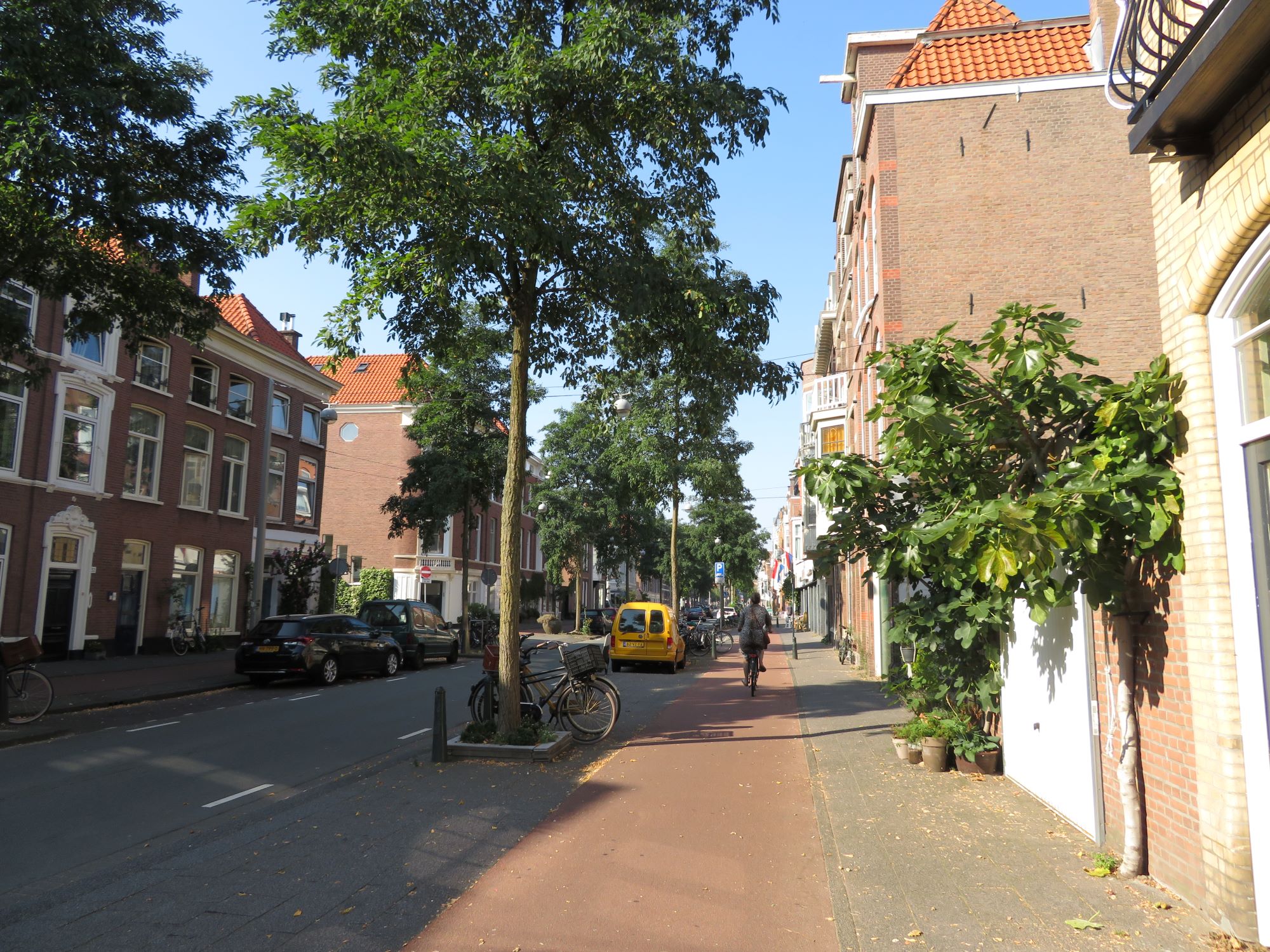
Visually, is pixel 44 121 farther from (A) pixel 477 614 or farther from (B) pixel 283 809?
(A) pixel 477 614

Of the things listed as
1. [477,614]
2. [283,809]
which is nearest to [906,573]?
[283,809]

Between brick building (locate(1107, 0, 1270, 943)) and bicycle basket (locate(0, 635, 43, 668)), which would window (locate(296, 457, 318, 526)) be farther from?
brick building (locate(1107, 0, 1270, 943))

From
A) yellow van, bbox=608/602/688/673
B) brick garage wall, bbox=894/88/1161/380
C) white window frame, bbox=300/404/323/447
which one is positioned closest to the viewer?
brick garage wall, bbox=894/88/1161/380

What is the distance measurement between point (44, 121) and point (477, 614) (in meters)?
34.1

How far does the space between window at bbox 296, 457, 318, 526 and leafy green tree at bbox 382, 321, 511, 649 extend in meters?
7.03

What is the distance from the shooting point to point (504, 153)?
863cm

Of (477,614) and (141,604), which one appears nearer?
(141,604)

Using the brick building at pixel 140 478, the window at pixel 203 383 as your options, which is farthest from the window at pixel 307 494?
the window at pixel 203 383

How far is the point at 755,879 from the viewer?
569 centimetres

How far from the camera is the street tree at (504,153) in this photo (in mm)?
8586

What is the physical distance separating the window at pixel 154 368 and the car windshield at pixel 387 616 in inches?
361

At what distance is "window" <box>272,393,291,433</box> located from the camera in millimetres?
31391

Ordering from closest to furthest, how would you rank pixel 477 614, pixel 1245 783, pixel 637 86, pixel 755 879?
pixel 1245 783
pixel 755 879
pixel 637 86
pixel 477 614

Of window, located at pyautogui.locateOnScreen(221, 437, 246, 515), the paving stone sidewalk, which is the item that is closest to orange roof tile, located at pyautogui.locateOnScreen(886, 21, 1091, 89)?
the paving stone sidewalk
